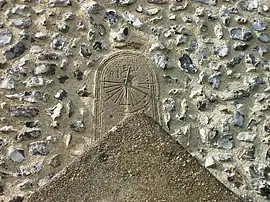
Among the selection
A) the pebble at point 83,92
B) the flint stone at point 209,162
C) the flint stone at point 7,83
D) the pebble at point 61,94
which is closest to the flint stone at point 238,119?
the flint stone at point 209,162

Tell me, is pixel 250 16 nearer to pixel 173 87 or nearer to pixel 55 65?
pixel 173 87

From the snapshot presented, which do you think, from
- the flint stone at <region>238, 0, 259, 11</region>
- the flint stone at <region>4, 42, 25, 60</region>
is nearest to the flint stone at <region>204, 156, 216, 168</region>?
the flint stone at <region>238, 0, 259, 11</region>

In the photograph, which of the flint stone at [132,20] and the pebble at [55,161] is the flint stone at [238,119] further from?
the pebble at [55,161]

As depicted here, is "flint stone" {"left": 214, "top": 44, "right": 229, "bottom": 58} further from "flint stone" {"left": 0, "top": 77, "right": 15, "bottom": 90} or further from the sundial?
"flint stone" {"left": 0, "top": 77, "right": 15, "bottom": 90}

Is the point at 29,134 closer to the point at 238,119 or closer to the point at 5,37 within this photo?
the point at 5,37

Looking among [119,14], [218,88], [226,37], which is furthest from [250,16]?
[119,14]

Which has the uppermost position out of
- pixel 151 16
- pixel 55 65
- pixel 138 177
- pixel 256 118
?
pixel 151 16

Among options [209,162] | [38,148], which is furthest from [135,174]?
[38,148]
